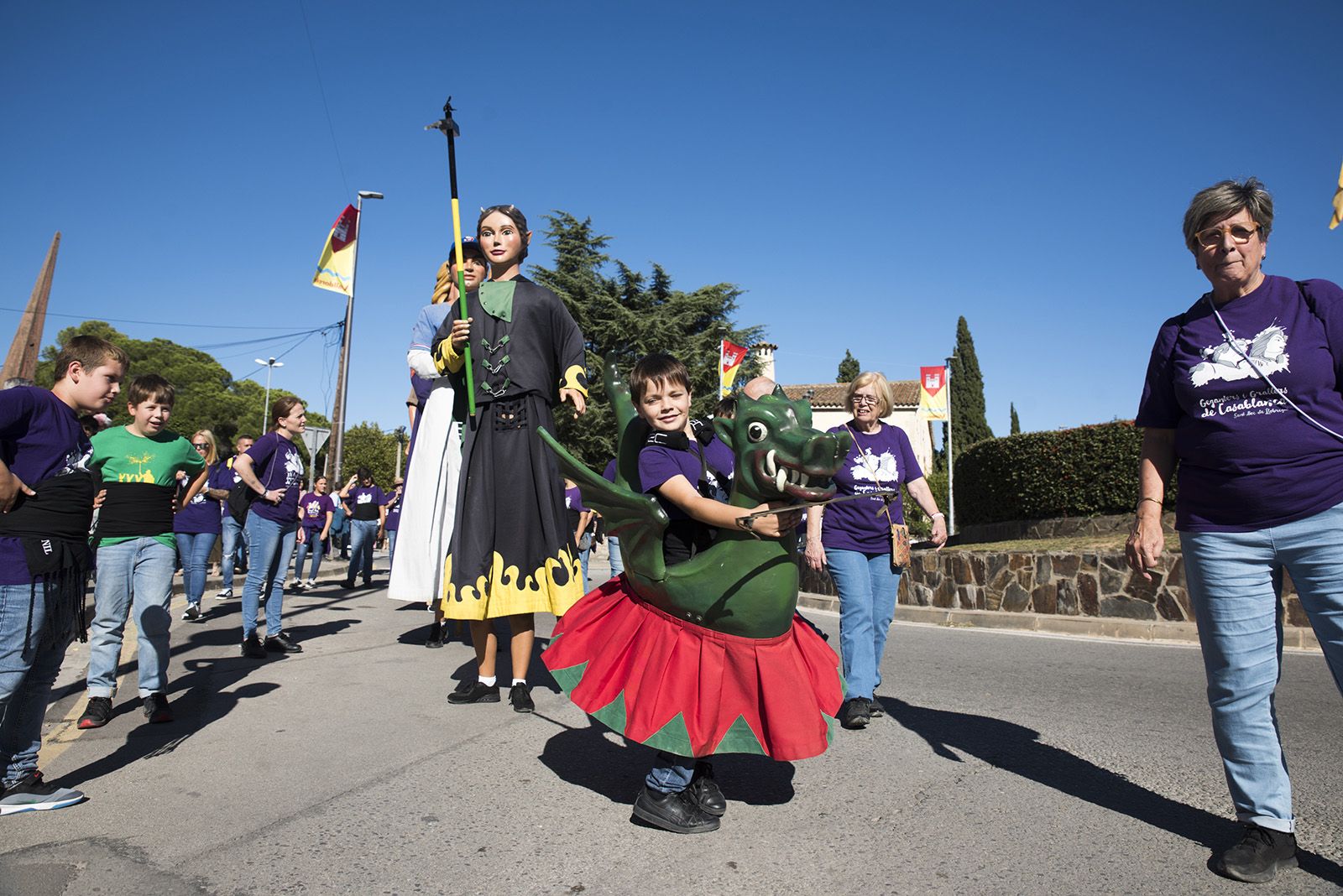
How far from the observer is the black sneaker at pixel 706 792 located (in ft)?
9.78

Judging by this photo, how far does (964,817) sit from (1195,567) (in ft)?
3.76

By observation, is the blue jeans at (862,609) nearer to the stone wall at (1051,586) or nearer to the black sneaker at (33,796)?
the black sneaker at (33,796)

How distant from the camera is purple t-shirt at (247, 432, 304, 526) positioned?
266 inches

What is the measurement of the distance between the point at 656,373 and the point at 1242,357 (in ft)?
6.29

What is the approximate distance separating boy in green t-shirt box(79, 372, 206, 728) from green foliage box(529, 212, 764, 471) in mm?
26862

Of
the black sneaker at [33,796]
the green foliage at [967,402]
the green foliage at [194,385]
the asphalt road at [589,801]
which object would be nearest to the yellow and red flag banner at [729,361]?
the asphalt road at [589,801]

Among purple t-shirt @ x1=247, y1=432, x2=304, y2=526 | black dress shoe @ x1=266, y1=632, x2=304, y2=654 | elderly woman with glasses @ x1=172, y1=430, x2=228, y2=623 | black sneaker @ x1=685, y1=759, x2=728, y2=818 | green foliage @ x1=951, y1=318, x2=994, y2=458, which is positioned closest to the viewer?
black sneaker @ x1=685, y1=759, x2=728, y2=818

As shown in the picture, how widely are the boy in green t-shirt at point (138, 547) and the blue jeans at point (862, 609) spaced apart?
11.0ft

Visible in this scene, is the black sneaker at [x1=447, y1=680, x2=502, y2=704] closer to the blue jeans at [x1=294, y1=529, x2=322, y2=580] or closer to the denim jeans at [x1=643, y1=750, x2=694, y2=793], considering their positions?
the denim jeans at [x1=643, y1=750, x2=694, y2=793]

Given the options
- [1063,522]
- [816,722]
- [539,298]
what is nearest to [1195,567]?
[816,722]

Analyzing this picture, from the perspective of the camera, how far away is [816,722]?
290 centimetres

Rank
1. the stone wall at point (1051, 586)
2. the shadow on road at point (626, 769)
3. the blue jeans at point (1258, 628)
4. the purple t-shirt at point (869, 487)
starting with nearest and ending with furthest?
the blue jeans at point (1258, 628) < the shadow on road at point (626, 769) < the purple t-shirt at point (869, 487) < the stone wall at point (1051, 586)

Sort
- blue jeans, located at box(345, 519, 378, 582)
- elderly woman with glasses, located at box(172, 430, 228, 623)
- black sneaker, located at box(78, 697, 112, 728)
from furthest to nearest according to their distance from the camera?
blue jeans, located at box(345, 519, 378, 582)
elderly woman with glasses, located at box(172, 430, 228, 623)
black sneaker, located at box(78, 697, 112, 728)

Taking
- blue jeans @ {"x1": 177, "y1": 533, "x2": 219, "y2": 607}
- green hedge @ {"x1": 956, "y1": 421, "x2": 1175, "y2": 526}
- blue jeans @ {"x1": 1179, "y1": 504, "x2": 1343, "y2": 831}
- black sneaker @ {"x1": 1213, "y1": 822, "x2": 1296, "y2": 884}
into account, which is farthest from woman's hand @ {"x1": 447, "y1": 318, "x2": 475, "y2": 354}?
green hedge @ {"x1": 956, "y1": 421, "x2": 1175, "y2": 526}
